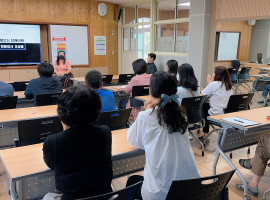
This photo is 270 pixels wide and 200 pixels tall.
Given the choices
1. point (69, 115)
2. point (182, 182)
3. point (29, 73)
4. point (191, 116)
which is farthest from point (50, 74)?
point (29, 73)

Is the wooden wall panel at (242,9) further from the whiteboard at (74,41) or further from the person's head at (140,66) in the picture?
the whiteboard at (74,41)

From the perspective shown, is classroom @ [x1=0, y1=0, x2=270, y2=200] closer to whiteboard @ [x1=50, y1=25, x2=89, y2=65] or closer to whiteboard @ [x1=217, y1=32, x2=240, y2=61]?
whiteboard @ [x1=50, y1=25, x2=89, y2=65]

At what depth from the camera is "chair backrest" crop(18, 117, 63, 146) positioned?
2119mm

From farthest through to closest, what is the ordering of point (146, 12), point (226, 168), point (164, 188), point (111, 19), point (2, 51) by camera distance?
point (111, 19), point (146, 12), point (2, 51), point (226, 168), point (164, 188)

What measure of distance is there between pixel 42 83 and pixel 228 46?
947 cm

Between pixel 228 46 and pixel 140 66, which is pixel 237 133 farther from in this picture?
pixel 228 46

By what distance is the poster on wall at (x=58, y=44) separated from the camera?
320 inches

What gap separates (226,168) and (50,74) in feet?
8.55

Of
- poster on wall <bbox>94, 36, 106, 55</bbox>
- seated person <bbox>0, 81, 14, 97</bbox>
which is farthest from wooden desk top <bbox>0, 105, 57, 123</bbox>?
poster on wall <bbox>94, 36, 106, 55</bbox>

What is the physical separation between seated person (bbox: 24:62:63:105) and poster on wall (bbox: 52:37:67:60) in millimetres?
4923

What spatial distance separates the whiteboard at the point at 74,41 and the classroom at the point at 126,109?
0.03m

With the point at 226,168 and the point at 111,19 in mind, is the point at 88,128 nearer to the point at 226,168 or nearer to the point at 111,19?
the point at 226,168

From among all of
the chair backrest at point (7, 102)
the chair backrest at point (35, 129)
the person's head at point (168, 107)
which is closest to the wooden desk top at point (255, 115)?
the person's head at point (168, 107)

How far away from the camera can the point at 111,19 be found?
362 inches
